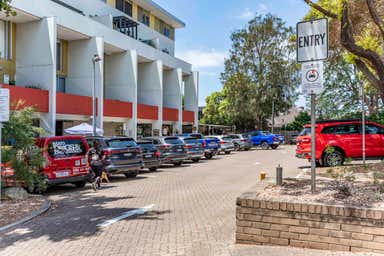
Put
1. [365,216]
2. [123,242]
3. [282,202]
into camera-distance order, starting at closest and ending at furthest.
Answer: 1. [365,216]
2. [282,202]
3. [123,242]

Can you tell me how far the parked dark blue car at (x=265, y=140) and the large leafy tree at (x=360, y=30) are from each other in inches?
952

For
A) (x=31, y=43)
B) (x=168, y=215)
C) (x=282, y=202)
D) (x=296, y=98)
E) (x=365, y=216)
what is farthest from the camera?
(x=296, y=98)

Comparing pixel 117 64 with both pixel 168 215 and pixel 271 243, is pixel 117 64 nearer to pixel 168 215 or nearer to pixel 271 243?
pixel 168 215

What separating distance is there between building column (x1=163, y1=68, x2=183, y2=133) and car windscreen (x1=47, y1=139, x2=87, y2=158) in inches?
1124

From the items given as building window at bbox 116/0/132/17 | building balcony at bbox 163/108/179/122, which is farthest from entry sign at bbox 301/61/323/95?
building window at bbox 116/0/132/17

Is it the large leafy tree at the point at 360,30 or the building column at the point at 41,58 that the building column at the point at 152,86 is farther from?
the large leafy tree at the point at 360,30

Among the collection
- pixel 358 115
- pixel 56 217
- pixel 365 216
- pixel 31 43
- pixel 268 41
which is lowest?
pixel 56 217

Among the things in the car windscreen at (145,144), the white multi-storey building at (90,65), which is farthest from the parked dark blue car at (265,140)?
the car windscreen at (145,144)

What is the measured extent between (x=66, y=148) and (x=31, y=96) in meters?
10.7

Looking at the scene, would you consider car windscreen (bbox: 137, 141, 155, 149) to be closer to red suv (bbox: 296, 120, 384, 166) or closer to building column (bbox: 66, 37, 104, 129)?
red suv (bbox: 296, 120, 384, 166)

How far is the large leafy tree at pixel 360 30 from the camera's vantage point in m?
8.43

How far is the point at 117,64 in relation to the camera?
107ft

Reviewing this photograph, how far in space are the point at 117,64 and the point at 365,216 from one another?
29.9 metres

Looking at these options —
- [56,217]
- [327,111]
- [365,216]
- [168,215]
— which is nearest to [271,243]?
[365,216]
